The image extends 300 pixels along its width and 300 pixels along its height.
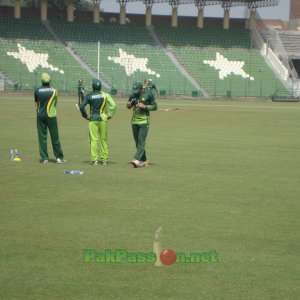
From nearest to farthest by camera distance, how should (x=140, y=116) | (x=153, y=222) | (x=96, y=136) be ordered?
(x=153, y=222) → (x=96, y=136) → (x=140, y=116)

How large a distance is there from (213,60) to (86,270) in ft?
206

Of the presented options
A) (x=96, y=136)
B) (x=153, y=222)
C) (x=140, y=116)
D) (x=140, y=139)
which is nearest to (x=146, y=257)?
(x=153, y=222)

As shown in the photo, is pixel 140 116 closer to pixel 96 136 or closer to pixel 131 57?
pixel 96 136

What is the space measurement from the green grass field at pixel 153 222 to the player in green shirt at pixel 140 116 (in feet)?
1.94

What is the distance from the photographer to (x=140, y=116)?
16672mm

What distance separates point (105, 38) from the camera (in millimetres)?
69125

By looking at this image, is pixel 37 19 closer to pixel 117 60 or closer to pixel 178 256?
pixel 117 60

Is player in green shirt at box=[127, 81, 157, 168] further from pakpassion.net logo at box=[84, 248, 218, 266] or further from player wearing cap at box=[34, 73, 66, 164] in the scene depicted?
pakpassion.net logo at box=[84, 248, 218, 266]

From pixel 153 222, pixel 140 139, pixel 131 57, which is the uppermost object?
pixel 131 57

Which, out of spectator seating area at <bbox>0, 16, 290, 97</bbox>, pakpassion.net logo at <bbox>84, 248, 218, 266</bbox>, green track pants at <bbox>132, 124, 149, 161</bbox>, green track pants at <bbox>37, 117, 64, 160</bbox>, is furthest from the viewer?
spectator seating area at <bbox>0, 16, 290, 97</bbox>

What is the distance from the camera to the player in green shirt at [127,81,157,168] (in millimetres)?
16453

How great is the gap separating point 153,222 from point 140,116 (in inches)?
264

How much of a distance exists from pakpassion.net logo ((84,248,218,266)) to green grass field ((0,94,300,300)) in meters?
0.09

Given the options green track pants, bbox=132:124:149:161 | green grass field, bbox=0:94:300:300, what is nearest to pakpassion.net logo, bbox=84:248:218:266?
green grass field, bbox=0:94:300:300
